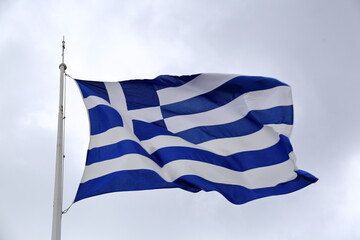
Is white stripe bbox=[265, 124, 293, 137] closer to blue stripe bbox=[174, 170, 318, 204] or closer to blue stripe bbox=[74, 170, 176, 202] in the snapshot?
blue stripe bbox=[174, 170, 318, 204]

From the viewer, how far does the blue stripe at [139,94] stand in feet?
54.3

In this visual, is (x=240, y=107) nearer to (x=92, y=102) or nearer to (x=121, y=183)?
(x=92, y=102)

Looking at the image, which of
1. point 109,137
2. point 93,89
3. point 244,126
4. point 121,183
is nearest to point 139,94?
point 93,89

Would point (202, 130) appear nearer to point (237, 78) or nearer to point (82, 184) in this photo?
point (237, 78)

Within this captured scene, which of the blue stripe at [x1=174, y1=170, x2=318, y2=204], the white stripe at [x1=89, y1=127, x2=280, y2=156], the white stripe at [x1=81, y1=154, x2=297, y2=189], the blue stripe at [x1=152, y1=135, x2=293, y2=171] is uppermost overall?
the white stripe at [x1=89, y1=127, x2=280, y2=156]

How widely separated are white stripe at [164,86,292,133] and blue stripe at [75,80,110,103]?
6.40 ft

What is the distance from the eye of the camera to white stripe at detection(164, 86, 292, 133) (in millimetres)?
17016

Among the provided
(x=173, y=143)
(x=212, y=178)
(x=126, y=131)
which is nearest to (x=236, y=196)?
(x=212, y=178)

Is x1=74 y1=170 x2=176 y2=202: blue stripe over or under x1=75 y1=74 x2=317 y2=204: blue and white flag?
under

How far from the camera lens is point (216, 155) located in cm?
1639

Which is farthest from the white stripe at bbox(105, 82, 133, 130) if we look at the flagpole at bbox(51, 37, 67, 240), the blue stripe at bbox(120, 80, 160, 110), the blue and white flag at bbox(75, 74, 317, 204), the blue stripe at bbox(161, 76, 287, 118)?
the blue stripe at bbox(161, 76, 287, 118)

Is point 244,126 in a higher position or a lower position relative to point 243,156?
higher

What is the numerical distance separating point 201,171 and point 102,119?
279 centimetres

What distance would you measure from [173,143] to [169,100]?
5.12 ft
